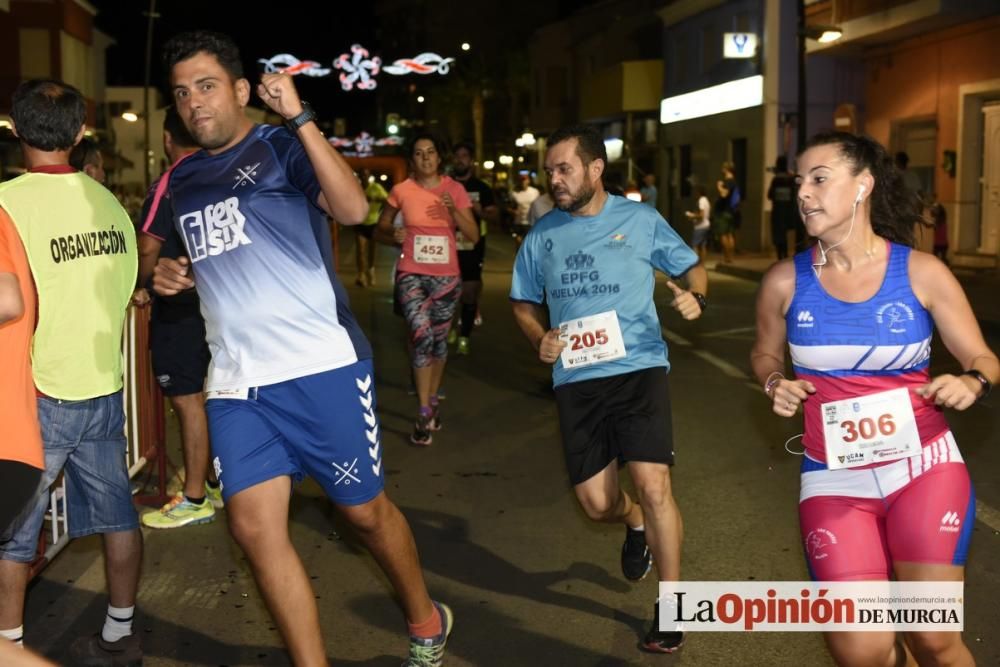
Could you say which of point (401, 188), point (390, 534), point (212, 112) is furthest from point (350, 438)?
point (401, 188)

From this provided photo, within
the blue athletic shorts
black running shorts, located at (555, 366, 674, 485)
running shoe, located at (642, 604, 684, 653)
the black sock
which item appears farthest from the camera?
the black sock

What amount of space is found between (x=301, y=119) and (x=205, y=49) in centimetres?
53

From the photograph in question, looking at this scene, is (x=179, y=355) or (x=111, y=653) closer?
(x=111, y=653)

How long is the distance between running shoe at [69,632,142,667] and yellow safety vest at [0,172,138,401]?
921 mm

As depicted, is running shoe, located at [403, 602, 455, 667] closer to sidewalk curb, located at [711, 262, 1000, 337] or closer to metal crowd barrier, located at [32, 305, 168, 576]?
metal crowd barrier, located at [32, 305, 168, 576]

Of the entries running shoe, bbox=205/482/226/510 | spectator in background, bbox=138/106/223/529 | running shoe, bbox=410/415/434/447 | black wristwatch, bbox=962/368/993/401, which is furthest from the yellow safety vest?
running shoe, bbox=410/415/434/447

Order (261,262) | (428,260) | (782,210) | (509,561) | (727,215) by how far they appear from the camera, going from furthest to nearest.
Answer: (727,215), (782,210), (428,260), (509,561), (261,262)

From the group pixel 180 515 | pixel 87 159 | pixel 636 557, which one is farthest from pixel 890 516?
pixel 87 159

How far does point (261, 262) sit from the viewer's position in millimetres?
4223

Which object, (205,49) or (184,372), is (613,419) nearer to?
(205,49)

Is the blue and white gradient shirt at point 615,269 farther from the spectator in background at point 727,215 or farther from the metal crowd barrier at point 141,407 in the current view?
the spectator in background at point 727,215

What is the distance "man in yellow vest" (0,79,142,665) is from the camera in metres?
4.25

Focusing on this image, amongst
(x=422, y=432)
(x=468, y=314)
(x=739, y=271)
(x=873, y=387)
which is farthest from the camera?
(x=739, y=271)

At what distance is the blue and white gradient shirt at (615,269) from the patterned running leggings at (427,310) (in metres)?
3.75
